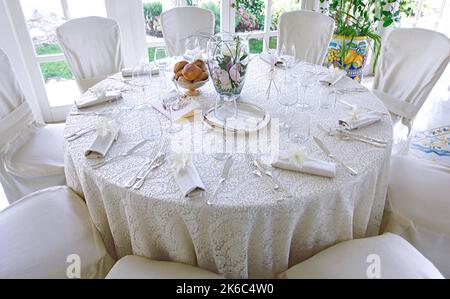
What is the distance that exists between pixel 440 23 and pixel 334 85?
3181 mm

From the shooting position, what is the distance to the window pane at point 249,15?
298 centimetres

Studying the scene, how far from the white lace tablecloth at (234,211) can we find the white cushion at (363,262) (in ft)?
0.19

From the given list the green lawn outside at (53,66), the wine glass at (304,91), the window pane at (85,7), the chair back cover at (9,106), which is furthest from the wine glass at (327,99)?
the window pane at (85,7)

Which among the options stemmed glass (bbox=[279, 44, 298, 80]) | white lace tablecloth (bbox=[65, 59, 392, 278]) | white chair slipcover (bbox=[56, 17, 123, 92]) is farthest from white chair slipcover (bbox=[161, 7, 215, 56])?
white lace tablecloth (bbox=[65, 59, 392, 278])

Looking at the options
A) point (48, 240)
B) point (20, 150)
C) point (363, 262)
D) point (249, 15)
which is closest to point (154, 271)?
point (48, 240)

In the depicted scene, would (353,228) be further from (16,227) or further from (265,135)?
(16,227)

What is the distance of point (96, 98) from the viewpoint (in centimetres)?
153

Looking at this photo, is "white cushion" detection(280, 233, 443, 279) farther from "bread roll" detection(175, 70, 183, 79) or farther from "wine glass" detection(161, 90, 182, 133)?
"bread roll" detection(175, 70, 183, 79)

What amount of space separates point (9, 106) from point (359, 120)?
174 cm

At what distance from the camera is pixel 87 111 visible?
147 centimetres

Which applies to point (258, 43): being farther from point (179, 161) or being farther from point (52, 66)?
point (179, 161)
